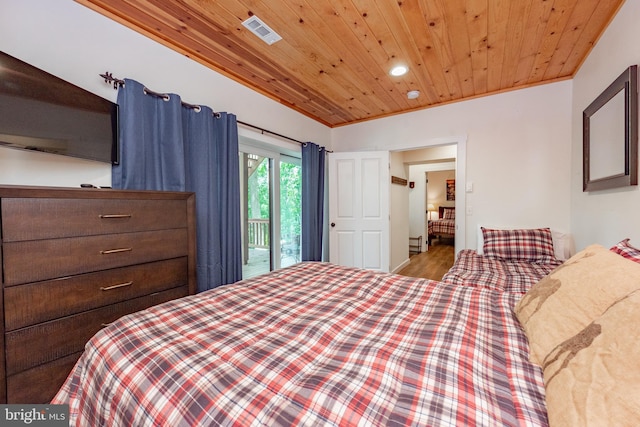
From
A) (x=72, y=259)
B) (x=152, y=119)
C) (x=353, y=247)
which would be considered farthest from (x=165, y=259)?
(x=353, y=247)

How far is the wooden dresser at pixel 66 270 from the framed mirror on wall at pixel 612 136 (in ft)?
9.10

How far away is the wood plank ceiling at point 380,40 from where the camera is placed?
65.5 inches

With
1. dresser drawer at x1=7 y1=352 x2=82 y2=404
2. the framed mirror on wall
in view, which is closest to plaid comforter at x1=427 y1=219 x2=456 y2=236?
the framed mirror on wall

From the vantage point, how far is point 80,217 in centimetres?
126

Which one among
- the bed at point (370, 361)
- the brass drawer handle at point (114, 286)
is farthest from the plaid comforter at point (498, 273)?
the brass drawer handle at point (114, 286)

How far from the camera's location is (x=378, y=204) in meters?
3.71

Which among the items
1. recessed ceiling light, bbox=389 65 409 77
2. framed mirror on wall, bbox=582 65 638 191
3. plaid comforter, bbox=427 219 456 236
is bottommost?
plaid comforter, bbox=427 219 456 236

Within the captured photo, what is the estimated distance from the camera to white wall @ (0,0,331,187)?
4.54 ft

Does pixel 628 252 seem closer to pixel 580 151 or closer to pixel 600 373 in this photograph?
pixel 600 373

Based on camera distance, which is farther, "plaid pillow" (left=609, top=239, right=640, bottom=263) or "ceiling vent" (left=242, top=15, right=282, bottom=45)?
"ceiling vent" (left=242, top=15, right=282, bottom=45)

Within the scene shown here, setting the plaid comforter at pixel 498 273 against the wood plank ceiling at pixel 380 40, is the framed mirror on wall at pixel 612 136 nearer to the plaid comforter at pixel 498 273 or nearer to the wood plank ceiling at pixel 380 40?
the wood plank ceiling at pixel 380 40

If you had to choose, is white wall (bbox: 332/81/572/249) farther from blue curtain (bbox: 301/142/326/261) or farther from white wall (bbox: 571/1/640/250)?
blue curtain (bbox: 301/142/326/261)

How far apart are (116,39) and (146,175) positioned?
93 cm

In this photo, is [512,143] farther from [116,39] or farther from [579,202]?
[116,39]
